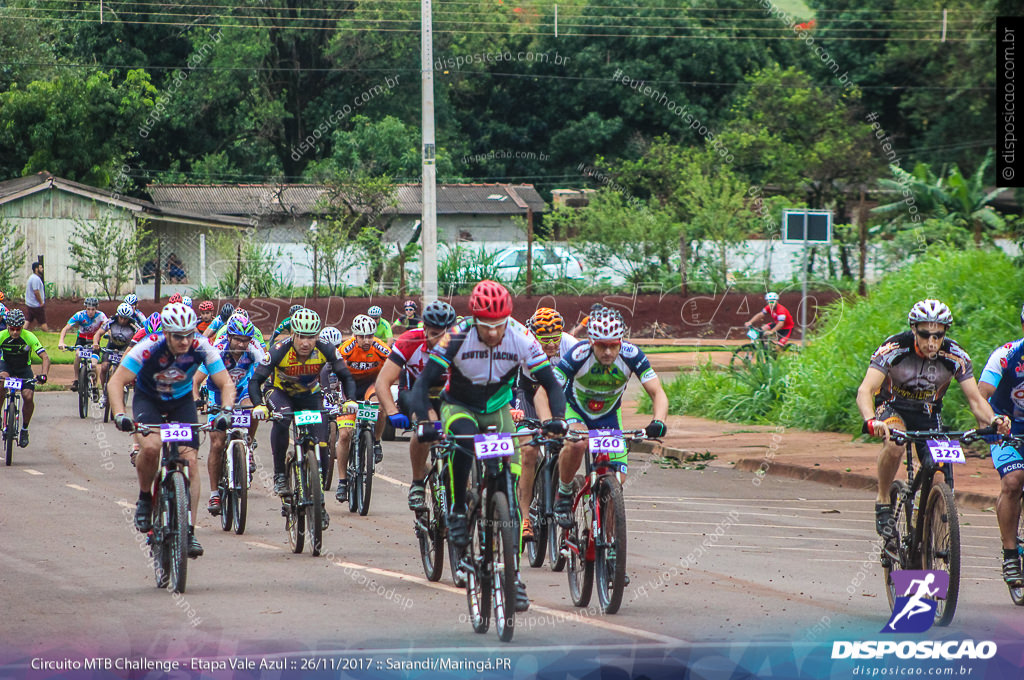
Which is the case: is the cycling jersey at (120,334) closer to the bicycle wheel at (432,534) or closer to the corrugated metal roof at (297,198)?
the bicycle wheel at (432,534)

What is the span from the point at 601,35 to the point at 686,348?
28.4 m

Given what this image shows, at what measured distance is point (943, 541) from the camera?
8.05 metres

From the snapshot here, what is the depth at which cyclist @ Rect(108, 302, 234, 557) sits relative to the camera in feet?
31.2

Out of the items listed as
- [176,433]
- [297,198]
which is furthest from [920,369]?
[297,198]

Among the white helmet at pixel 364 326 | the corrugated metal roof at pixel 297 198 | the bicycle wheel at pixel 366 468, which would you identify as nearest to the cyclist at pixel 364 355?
the white helmet at pixel 364 326

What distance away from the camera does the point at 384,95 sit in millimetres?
55938

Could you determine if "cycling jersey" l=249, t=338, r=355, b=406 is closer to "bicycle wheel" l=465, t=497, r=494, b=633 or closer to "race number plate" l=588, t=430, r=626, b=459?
"race number plate" l=588, t=430, r=626, b=459

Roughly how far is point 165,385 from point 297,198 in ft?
129

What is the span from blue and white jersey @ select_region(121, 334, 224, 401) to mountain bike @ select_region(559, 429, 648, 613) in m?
3.00

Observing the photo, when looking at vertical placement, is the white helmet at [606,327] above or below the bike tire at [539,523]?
above

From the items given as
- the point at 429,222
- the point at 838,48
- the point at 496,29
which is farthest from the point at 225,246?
the point at 838,48

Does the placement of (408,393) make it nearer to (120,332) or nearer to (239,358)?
(239,358)

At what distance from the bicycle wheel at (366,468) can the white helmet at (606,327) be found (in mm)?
3955

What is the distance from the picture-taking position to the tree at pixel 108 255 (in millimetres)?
32562
